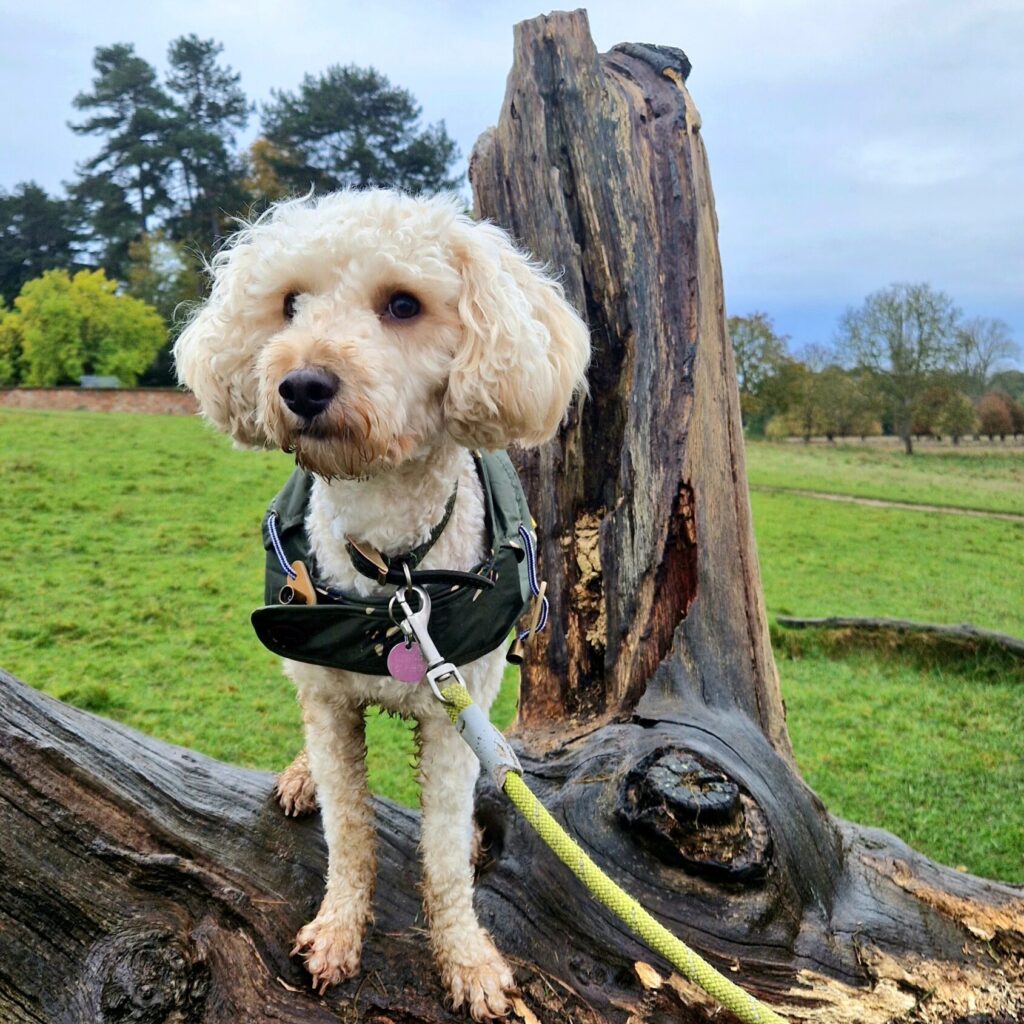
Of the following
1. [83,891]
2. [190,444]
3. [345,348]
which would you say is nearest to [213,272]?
[345,348]

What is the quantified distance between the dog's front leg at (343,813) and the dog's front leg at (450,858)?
0.15 meters

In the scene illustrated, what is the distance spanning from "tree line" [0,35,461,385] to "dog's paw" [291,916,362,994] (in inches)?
1182

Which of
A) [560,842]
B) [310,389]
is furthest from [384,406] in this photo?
[560,842]

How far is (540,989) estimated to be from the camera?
199 centimetres

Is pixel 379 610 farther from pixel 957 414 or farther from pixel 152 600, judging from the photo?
pixel 957 414

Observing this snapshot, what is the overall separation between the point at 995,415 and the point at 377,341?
1973cm

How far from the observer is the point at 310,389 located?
1.65 m

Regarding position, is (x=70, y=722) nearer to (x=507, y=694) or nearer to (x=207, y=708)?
(x=207, y=708)

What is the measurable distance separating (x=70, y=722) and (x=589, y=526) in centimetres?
172

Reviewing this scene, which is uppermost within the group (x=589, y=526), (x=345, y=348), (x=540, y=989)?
(x=345, y=348)

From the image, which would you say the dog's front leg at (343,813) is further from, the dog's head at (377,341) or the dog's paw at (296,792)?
the dog's head at (377,341)

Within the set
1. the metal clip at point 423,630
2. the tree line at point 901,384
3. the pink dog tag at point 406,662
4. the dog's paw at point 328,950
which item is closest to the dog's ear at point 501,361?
the metal clip at point 423,630

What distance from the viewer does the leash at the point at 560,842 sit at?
57.1 inches

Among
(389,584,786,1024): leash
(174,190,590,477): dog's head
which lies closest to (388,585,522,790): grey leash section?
(389,584,786,1024): leash
